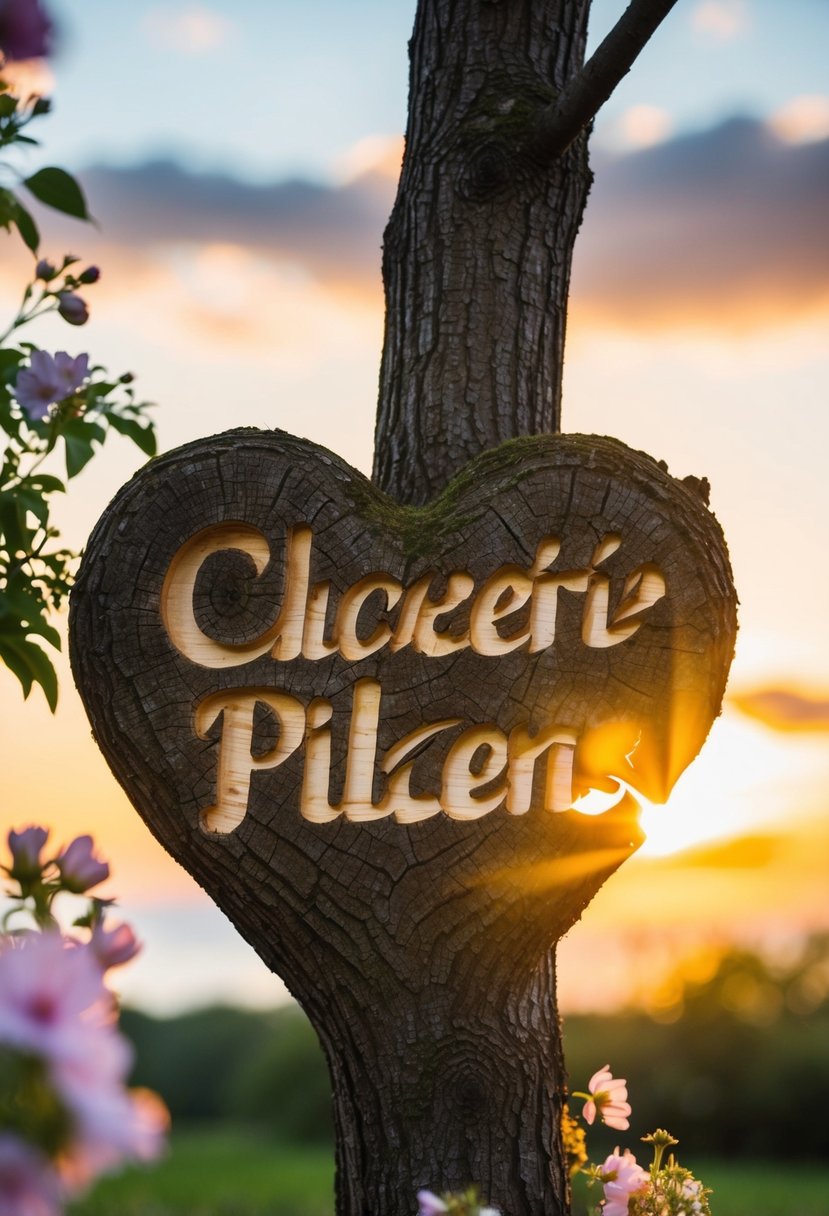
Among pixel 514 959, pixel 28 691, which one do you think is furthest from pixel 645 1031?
pixel 28 691

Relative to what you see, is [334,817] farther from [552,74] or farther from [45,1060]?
[552,74]

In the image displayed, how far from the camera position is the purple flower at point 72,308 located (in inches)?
81.3

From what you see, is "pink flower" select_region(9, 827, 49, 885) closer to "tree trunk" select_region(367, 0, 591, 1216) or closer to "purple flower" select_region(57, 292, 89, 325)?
"purple flower" select_region(57, 292, 89, 325)

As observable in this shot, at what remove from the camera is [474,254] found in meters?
2.61

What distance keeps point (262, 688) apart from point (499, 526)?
1.71 feet

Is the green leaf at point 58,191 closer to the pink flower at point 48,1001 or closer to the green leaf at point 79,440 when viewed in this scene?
the green leaf at point 79,440

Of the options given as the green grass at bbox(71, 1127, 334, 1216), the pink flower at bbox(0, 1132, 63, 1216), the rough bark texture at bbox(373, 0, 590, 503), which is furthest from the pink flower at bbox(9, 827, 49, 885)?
the green grass at bbox(71, 1127, 334, 1216)

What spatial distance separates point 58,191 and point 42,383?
1.85 ft

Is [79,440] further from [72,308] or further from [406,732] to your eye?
[406,732]

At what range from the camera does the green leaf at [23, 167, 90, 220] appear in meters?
1.54

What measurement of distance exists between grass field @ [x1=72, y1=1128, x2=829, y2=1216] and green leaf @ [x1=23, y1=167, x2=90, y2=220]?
5.40 meters

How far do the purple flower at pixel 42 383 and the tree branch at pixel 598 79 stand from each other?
1.18 m

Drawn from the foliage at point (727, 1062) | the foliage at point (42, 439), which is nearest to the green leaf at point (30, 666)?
the foliage at point (42, 439)

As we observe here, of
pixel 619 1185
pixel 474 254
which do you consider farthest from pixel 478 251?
pixel 619 1185
